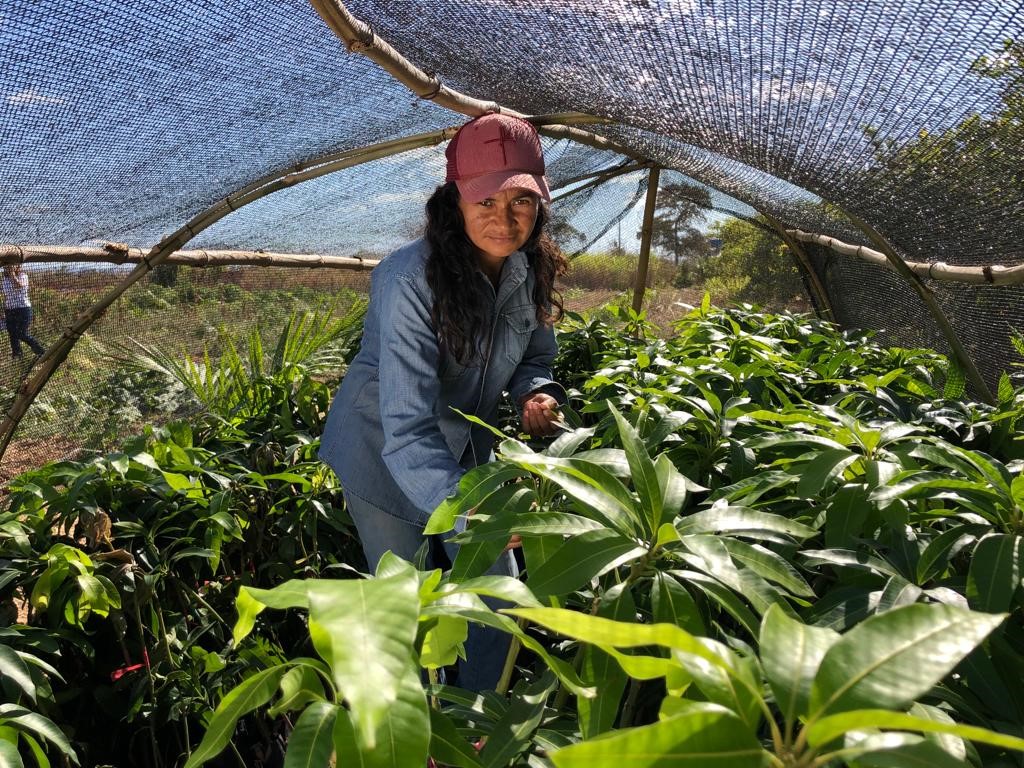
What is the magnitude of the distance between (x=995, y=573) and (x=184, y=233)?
3.26m

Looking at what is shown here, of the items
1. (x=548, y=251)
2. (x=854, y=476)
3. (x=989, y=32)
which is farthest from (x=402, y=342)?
(x=989, y=32)

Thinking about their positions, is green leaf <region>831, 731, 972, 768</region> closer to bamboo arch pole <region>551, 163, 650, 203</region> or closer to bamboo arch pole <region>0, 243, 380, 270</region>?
bamboo arch pole <region>0, 243, 380, 270</region>

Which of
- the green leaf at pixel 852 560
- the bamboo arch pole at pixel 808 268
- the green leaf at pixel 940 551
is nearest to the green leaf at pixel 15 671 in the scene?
the green leaf at pixel 852 560

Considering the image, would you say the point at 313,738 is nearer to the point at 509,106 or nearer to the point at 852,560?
the point at 852,560

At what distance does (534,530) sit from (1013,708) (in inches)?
20.1

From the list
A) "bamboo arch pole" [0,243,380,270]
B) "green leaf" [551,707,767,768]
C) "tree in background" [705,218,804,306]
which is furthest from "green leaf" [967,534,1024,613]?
"tree in background" [705,218,804,306]

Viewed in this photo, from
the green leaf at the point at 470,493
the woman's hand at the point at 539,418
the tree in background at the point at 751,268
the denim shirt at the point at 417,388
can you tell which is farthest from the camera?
the tree in background at the point at 751,268

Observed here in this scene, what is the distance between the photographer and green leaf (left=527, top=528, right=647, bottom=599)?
73 cm

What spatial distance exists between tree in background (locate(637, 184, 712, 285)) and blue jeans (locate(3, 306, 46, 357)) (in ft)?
13.5

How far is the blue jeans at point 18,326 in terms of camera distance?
2938 millimetres

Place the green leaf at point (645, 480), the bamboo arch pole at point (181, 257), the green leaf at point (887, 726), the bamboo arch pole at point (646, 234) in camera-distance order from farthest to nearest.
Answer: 1. the bamboo arch pole at point (646, 234)
2. the bamboo arch pole at point (181, 257)
3. the green leaf at point (645, 480)
4. the green leaf at point (887, 726)

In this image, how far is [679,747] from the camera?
1.50ft

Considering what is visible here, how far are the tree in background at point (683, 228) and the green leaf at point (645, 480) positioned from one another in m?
4.98

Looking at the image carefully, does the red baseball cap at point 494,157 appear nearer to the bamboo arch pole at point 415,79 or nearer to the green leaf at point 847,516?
the bamboo arch pole at point 415,79
